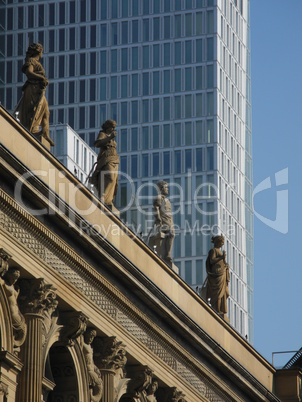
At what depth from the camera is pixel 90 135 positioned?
5039 inches

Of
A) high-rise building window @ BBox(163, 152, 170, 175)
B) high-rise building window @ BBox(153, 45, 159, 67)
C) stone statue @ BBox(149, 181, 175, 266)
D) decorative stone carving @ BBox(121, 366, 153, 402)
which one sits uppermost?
high-rise building window @ BBox(153, 45, 159, 67)

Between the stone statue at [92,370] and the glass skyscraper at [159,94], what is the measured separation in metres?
84.7

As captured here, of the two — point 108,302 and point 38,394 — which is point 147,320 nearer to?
point 108,302

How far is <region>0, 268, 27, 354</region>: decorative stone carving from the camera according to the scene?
36.1m

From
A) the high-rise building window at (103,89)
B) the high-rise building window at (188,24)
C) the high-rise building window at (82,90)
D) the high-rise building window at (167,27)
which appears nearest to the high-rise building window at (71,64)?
the high-rise building window at (82,90)

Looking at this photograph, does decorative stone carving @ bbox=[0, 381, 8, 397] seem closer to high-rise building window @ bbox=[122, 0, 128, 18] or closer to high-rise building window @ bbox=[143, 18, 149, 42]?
high-rise building window @ bbox=[143, 18, 149, 42]

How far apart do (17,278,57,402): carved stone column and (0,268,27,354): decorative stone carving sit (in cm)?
29

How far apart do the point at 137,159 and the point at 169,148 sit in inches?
139

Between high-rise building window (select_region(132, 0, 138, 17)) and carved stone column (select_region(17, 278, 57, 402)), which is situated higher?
high-rise building window (select_region(132, 0, 138, 17))

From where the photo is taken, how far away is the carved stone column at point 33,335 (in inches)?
1422

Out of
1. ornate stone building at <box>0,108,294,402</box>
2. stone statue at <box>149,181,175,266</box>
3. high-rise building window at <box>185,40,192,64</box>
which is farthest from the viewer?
high-rise building window at <box>185,40,192,64</box>

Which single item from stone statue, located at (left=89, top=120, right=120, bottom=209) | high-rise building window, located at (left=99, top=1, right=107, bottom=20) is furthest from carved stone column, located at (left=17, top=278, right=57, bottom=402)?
high-rise building window, located at (left=99, top=1, right=107, bottom=20)

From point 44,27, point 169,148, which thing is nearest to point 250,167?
point 169,148

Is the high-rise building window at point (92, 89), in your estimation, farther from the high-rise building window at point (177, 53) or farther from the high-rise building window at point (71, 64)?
the high-rise building window at point (177, 53)
